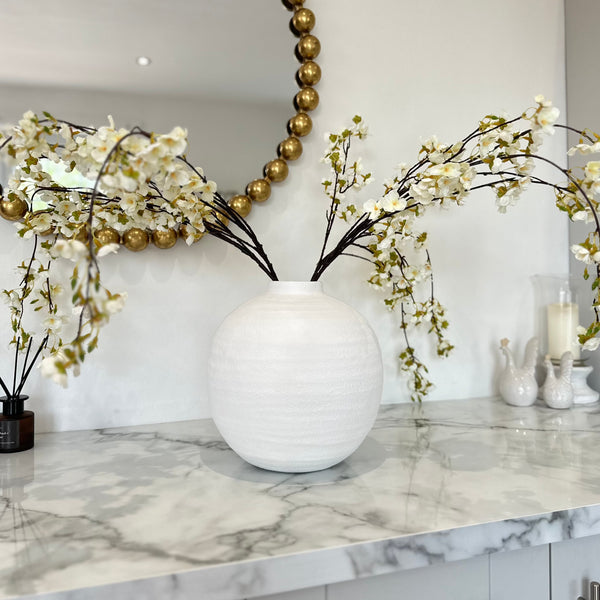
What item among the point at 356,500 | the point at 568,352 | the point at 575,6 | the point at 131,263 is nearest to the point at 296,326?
the point at 356,500

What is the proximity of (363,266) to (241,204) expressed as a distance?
1.03 feet

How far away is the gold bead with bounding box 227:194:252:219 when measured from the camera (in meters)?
1.16

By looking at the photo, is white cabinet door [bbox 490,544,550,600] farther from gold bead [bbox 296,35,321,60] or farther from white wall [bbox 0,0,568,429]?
gold bead [bbox 296,35,321,60]

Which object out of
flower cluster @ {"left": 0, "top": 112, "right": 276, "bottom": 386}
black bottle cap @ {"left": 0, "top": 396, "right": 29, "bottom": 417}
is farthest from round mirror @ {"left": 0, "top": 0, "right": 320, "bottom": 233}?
black bottle cap @ {"left": 0, "top": 396, "right": 29, "bottom": 417}

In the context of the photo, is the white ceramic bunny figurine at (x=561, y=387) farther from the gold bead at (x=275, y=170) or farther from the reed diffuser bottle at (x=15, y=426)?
the reed diffuser bottle at (x=15, y=426)

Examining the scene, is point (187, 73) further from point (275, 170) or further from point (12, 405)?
point (12, 405)

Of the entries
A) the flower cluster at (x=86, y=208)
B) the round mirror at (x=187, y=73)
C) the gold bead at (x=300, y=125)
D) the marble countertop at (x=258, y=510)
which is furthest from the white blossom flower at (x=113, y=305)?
the gold bead at (x=300, y=125)

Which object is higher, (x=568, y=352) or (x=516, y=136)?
(x=516, y=136)

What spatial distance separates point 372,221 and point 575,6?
0.96 m

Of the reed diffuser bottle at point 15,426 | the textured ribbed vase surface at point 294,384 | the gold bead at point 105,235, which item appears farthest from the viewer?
the gold bead at point 105,235

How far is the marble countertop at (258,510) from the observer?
592 mm

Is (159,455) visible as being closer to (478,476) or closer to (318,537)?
(318,537)

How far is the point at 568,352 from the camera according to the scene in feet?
4.36

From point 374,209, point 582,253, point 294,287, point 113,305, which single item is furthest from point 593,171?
point 113,305
